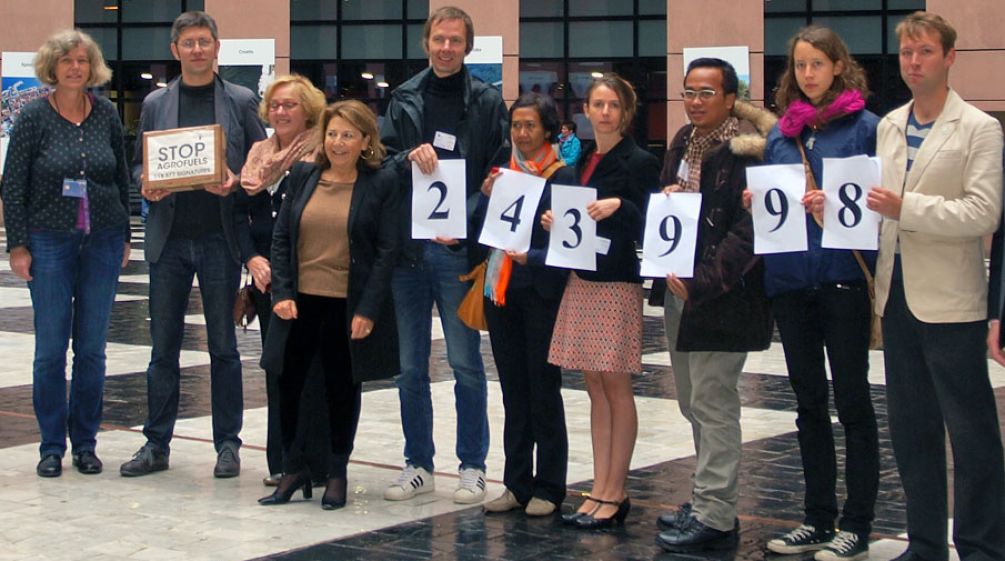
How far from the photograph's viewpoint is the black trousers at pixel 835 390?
232 inches

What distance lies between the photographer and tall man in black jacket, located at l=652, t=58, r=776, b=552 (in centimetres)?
610

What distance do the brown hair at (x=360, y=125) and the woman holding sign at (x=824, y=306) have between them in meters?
2.00

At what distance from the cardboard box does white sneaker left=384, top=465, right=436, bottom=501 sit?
1813 mm

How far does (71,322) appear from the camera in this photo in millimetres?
7871

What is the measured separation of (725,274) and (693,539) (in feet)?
3.68

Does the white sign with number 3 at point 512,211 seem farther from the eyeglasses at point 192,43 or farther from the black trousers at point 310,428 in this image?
the eyeglasses at point 192,43

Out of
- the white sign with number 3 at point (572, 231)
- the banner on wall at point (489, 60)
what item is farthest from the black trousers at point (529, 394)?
the banner on wall at point (489, 60)

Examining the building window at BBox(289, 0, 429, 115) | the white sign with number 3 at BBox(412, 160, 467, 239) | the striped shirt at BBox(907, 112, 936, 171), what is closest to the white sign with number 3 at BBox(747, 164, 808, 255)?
the striped shirt at BBox(907, 112, 936, 171)

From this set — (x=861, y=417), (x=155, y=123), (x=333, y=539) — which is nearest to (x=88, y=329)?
(x=155, y=123)

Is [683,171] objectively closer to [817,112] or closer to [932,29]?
[817,112]

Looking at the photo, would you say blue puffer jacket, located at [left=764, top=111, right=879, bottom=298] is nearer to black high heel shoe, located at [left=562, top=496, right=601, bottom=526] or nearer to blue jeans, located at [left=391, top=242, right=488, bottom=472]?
black high heel shoe, located at [left=562, top=496, right=601, bottom=526]

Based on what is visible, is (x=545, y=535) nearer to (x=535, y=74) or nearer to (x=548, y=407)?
(x=548, y=407)

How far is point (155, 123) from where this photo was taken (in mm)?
7887

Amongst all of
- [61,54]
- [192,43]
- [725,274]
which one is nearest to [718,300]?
[725,274]
